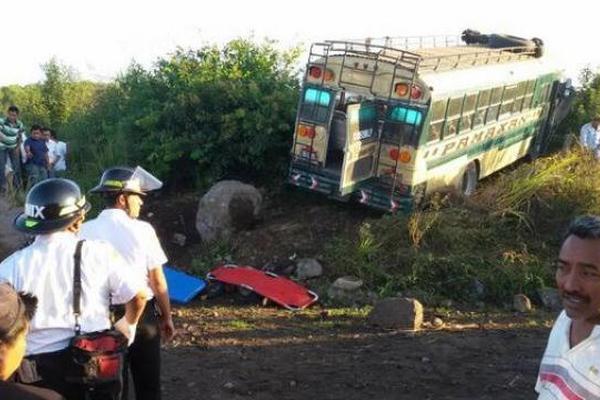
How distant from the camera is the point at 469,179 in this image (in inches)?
492

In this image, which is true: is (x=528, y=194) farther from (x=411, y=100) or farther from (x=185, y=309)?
(x=185, y=309)

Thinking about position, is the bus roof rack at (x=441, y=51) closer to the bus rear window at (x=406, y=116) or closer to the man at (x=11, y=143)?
Result: the bus rear window at (x=406, y=116)

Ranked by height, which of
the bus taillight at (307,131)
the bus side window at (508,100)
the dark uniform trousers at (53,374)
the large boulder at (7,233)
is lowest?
the large boulder at (7,233)

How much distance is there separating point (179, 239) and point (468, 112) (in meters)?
4.98

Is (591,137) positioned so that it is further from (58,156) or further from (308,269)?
(58,156)

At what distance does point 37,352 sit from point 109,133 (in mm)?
11157

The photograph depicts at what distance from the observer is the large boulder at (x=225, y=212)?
1042 cm

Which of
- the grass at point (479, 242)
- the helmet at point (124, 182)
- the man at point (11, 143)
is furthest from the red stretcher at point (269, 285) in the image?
the man at point (11, 143)

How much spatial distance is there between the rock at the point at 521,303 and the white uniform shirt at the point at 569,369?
6233 millimetres

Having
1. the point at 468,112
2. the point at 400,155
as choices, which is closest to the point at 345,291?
the point at 400,155

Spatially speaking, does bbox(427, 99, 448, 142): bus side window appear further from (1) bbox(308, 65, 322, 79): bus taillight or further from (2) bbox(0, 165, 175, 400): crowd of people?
(2) bbox(0, 165, 175, 400): crowd of people

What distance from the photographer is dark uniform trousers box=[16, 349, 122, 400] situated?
3.01 m

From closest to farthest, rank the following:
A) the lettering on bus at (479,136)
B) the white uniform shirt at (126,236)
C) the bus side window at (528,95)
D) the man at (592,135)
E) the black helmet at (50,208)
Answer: the black helmet at (50,208) → the white uniform shirt at (126,236) → the lettering on bus at (479,136) → the man at (592,135) → the bus side window at (528,95)

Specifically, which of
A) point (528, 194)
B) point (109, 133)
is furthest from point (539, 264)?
point (109, 133)
